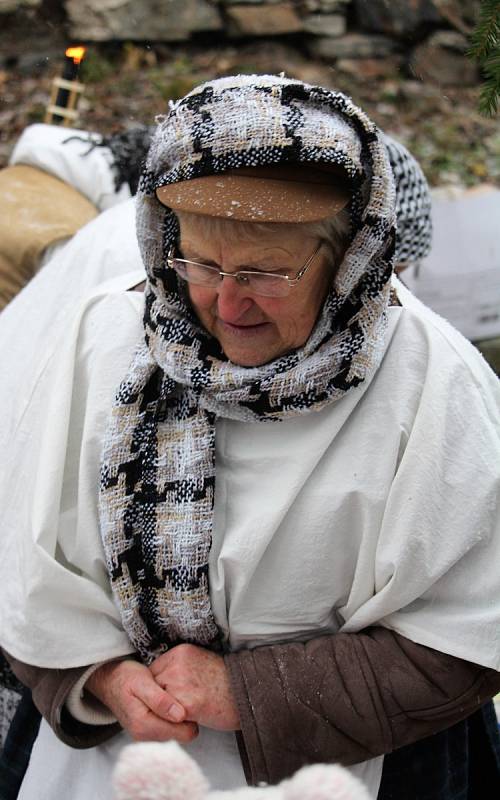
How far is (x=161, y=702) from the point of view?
1.59 m

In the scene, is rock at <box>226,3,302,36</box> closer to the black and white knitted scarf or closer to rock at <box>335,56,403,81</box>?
rock at <box>335,56,403,81</box>

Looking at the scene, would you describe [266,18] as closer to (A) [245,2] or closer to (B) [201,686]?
(A) [245,2]

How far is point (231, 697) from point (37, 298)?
44.6 inches

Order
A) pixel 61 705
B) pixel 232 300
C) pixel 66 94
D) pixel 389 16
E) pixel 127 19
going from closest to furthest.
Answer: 1. pixel 232 300
2. pixel 61 705
3. pixel 66 94
4. pixel 389 16
5. pixel 127 19

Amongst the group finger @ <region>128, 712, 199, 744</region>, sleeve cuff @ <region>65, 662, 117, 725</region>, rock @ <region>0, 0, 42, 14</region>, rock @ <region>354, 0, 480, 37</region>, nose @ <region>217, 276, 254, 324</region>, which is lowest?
sleeve cuff @ <region>65, 662, 117, 725</region>

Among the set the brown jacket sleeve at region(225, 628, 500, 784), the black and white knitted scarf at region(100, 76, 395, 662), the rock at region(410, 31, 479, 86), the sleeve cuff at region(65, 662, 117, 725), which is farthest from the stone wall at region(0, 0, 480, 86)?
the sleeve cuff at region(65, 662, 117, 725)

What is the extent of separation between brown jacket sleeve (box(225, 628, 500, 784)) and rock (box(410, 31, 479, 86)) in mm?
4928

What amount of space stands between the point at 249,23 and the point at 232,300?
567 centimetres

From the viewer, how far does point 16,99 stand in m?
6.04

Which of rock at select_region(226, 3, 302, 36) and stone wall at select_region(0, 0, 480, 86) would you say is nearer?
stone wall at select_region(0, 0, 480, 86)

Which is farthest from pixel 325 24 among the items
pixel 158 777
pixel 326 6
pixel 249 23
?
pixel 158 777

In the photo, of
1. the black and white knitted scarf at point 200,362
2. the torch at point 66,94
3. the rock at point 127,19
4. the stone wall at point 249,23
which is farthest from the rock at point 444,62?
the black and white knitted scarf at point 200,362

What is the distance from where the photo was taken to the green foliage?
1.42m

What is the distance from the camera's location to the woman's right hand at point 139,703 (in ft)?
5.20
